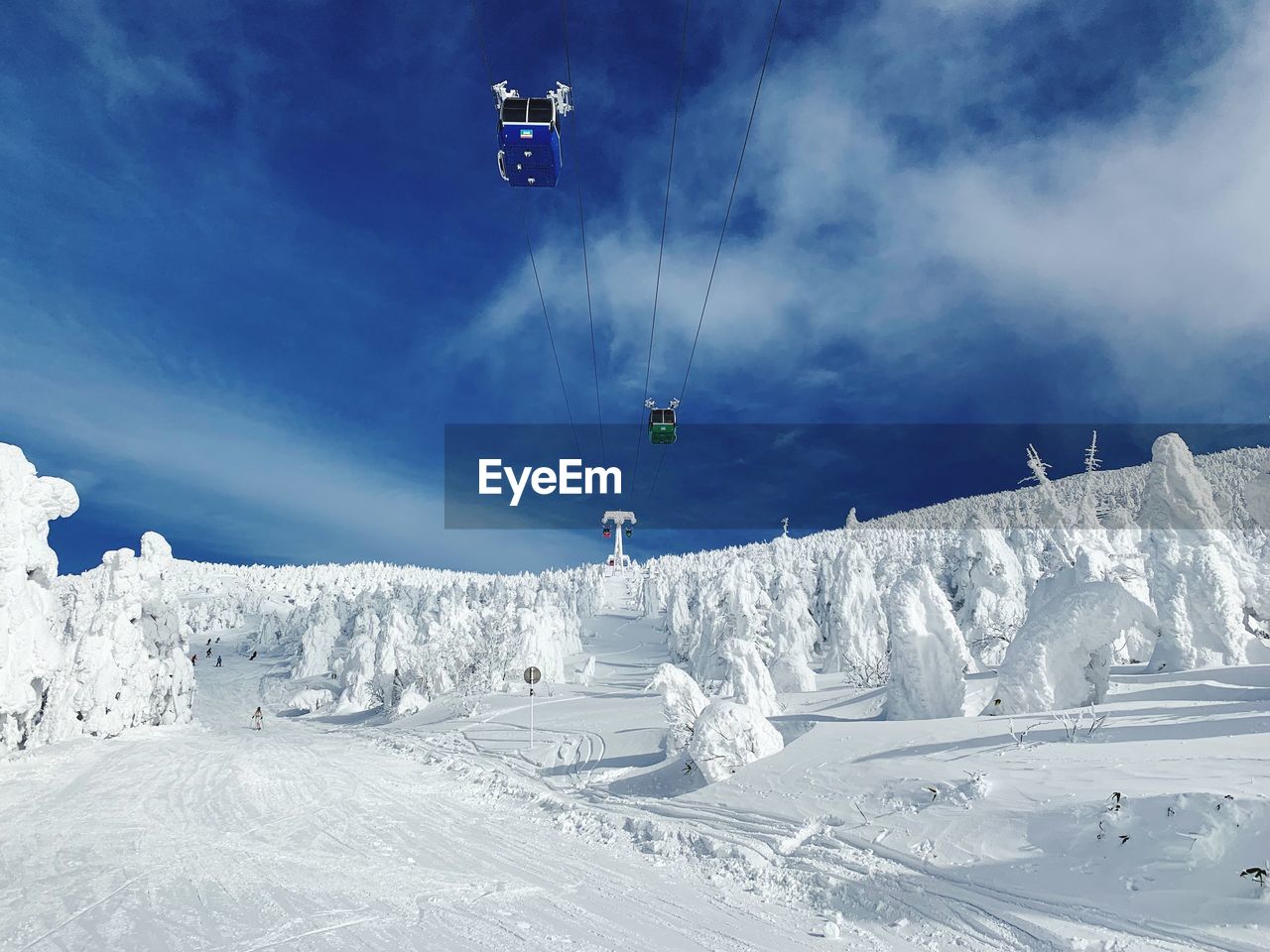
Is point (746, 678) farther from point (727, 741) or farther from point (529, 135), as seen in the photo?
point (529, 135)

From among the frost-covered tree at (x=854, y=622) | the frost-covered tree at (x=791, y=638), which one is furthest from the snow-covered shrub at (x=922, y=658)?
the frost-covered tree at (x=854, y=622)

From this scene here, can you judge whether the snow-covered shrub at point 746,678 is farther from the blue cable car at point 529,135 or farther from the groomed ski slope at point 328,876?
the blue cable car at point 529,135

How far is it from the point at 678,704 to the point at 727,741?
2.88m

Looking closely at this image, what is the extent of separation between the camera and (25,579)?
763 inches

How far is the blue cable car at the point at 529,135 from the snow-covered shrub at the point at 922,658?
14.8 meters

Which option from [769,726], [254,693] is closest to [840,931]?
[769,726]

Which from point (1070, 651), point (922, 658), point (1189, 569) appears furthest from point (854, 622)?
point (1070, 651)

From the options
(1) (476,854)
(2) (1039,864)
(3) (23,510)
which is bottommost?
(1) (476,854)

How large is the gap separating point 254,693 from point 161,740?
46.5 metres

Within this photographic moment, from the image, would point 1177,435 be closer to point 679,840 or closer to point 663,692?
point 663,692

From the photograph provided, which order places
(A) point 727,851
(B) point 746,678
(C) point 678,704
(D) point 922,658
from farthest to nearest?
(B) point 746,678, (D) point 922,658, (C) point 678,704, (A) point 727,851

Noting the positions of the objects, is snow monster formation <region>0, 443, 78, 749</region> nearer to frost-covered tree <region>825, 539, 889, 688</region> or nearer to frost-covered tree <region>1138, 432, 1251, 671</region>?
frost-covered tree <region>1138, 432, 1251, 671</region>

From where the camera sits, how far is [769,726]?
14633 mm

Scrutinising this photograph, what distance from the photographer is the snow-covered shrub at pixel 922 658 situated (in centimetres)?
1770
